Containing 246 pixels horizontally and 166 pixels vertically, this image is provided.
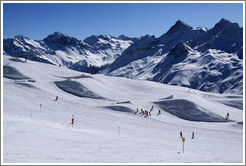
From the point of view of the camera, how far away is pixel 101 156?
16.8 m

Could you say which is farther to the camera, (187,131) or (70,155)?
(187,131)

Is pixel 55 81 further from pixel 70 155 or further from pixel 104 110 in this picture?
pixel 70 155

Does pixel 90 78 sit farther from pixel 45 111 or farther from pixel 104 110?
pixel 45 111

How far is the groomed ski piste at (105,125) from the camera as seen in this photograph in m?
17.0

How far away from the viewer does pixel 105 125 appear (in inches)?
1368

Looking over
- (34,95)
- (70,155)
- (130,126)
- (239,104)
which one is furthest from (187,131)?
(239,104)

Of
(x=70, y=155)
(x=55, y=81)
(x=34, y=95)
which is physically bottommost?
(x=70, y=155)

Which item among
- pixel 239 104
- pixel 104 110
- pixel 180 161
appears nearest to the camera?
pixel 180 161

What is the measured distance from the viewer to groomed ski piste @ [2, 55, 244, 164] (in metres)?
17.0

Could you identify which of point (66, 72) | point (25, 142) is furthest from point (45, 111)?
point (66, 72)

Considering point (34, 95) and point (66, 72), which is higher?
point (66, 72)

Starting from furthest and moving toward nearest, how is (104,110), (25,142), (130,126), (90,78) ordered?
(90,78), (104,110), (130,126), (25,142)

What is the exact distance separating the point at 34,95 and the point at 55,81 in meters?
16.6

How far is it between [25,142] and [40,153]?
337cm
